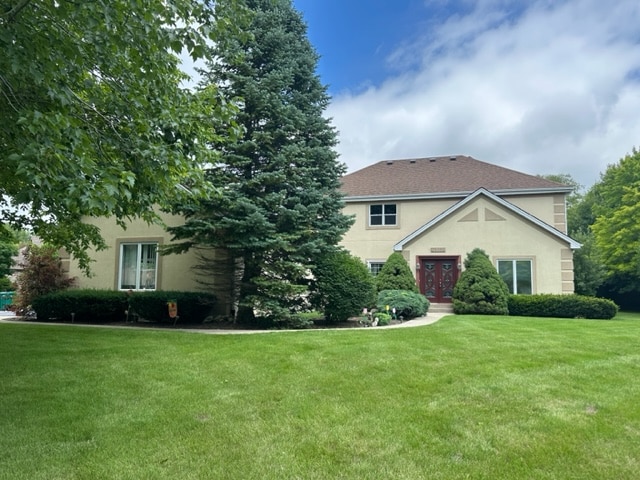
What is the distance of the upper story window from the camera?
22203 mm

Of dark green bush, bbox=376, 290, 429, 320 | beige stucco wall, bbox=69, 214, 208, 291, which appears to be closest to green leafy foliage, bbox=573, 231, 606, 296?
dark green bush, bbox=376, 290, 429, 320

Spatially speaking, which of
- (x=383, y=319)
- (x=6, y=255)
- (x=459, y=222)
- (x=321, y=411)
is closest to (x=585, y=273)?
(x=459, y=222)

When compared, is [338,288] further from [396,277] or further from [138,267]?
[138,267]

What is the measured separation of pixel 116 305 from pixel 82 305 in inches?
41.9

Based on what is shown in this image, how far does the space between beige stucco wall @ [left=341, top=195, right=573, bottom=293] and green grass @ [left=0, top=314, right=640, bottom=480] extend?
1039 centimetres

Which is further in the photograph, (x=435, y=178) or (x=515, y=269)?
(x=435, y=178)

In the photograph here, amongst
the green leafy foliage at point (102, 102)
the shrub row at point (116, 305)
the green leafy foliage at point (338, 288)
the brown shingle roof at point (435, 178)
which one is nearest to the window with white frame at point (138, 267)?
the shrub row at point (116, 305)

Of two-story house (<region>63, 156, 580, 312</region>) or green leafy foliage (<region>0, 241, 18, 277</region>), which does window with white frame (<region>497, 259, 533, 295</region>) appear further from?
green leafy foliage (<region>0, 241, 18, 277</region>)

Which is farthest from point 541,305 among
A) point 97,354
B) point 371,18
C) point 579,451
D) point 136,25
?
point 136,25

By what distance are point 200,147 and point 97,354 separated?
4442 mm

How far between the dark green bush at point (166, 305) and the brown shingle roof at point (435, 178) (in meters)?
10.5

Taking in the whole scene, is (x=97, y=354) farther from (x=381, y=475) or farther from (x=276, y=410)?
(x=381, y=475)

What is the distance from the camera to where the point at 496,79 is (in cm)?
1680

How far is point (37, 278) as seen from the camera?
51.1 ft
